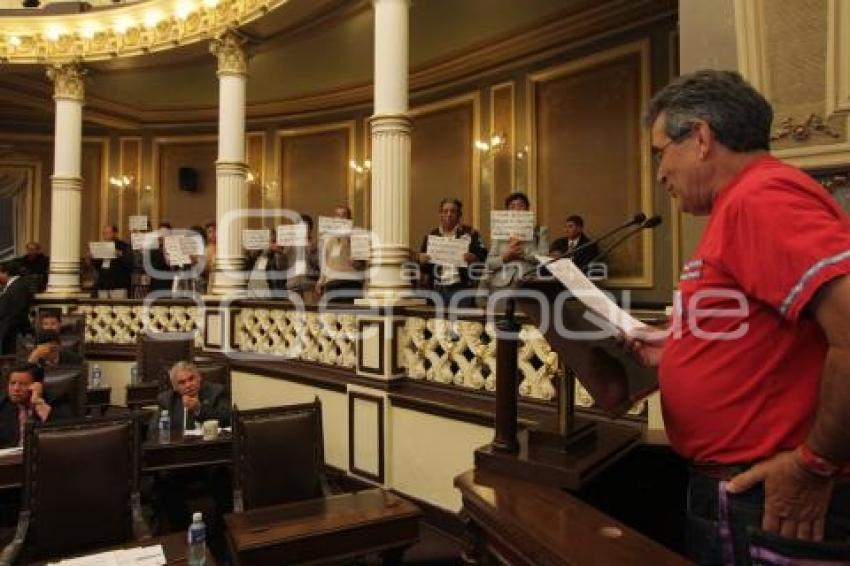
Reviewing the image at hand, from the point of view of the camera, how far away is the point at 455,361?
4.06 metres

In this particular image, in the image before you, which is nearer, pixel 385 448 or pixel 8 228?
pixel 385 448

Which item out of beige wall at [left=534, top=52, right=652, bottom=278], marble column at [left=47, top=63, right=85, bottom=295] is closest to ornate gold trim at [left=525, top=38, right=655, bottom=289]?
beige wall at [left=534, top=52, right=652, bottom=278]

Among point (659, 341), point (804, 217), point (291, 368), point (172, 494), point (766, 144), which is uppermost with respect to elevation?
point (766, 144)

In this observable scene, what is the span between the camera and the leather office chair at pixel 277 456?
3.27 m

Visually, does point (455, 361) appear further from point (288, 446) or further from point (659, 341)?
point (659, 341)

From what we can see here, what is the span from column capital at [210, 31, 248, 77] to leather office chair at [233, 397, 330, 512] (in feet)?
15.4

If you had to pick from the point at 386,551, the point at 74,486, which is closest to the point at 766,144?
the point at 386,551

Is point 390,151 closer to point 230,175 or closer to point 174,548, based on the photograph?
point 230,175

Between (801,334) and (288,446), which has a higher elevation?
(801,334)

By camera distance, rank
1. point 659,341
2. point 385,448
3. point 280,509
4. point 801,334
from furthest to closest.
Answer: point 385,448
point 280,509
point 659,341
point 801,334

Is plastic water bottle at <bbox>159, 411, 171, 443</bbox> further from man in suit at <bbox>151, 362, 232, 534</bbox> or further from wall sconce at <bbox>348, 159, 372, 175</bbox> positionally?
wall sconce at <bbox>348, 159, 372, 175</bbox>

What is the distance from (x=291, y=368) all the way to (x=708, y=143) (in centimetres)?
477

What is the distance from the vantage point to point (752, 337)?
1195mm

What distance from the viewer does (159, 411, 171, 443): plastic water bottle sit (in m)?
3.94
